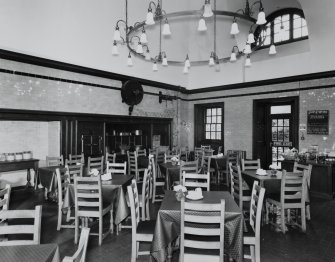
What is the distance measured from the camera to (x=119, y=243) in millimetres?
3861

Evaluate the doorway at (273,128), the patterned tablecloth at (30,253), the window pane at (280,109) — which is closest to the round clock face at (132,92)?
the doorway at (273,128)

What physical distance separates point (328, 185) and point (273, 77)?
13.6 ft

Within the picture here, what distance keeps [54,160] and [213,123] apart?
6861 millimetres

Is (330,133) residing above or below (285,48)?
below

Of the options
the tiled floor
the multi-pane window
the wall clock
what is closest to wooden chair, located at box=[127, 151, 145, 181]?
the wall clock

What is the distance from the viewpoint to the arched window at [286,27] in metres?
8.22

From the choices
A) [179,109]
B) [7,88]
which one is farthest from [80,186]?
[179,109]

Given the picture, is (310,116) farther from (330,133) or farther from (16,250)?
(16,250)

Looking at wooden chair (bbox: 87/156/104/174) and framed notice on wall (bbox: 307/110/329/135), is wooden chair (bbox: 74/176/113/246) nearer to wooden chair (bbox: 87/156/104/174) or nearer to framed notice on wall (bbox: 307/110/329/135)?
wooden chair (bbox: 87/156/104/174)

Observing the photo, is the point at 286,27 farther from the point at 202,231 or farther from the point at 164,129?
the point at 202,231

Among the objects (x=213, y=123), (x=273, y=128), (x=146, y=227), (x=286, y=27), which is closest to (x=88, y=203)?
(x=146, y=227)

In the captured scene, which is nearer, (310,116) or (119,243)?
(119,243)

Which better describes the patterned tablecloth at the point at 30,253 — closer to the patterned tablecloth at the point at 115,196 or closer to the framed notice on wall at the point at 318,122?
the patterned tablecloth at the point at 115,196

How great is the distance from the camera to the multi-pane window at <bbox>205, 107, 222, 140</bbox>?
432 inches
